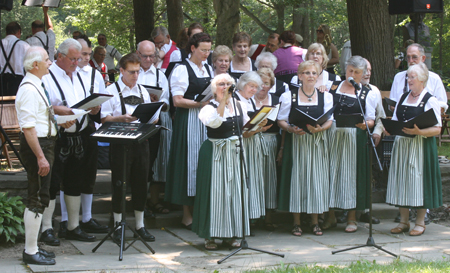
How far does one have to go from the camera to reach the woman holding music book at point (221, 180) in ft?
18.6

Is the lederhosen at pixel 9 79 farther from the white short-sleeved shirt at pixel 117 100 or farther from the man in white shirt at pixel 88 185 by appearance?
the white short-sleeved shirt at pixel 117 100

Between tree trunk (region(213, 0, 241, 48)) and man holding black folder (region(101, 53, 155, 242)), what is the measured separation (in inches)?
152

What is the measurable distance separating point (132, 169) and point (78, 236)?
36.8 inches

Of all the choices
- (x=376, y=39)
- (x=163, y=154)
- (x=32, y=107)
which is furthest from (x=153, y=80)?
(x=376, y=39)

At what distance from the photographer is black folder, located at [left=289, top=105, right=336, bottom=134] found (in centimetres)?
611

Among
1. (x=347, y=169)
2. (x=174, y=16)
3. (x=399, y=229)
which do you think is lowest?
(x=399, y=229)

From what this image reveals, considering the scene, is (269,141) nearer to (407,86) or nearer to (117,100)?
(117,100)

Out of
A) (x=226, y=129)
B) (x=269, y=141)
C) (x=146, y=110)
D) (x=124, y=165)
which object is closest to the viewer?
(x=124, y=165)

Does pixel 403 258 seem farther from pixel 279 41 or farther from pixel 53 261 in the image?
pixel 279 41

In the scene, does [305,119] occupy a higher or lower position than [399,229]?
higher

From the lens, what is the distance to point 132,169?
5.88 meters

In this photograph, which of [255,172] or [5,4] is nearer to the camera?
[255,172]

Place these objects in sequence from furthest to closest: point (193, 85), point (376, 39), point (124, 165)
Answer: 1. point (376, 39)
2. point (193, 85)
3. point (124, 165)

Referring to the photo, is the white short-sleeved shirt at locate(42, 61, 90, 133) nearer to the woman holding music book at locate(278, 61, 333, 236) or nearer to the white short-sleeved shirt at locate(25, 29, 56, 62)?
the woman holding music book at locate(278, 61, 333, 236)
